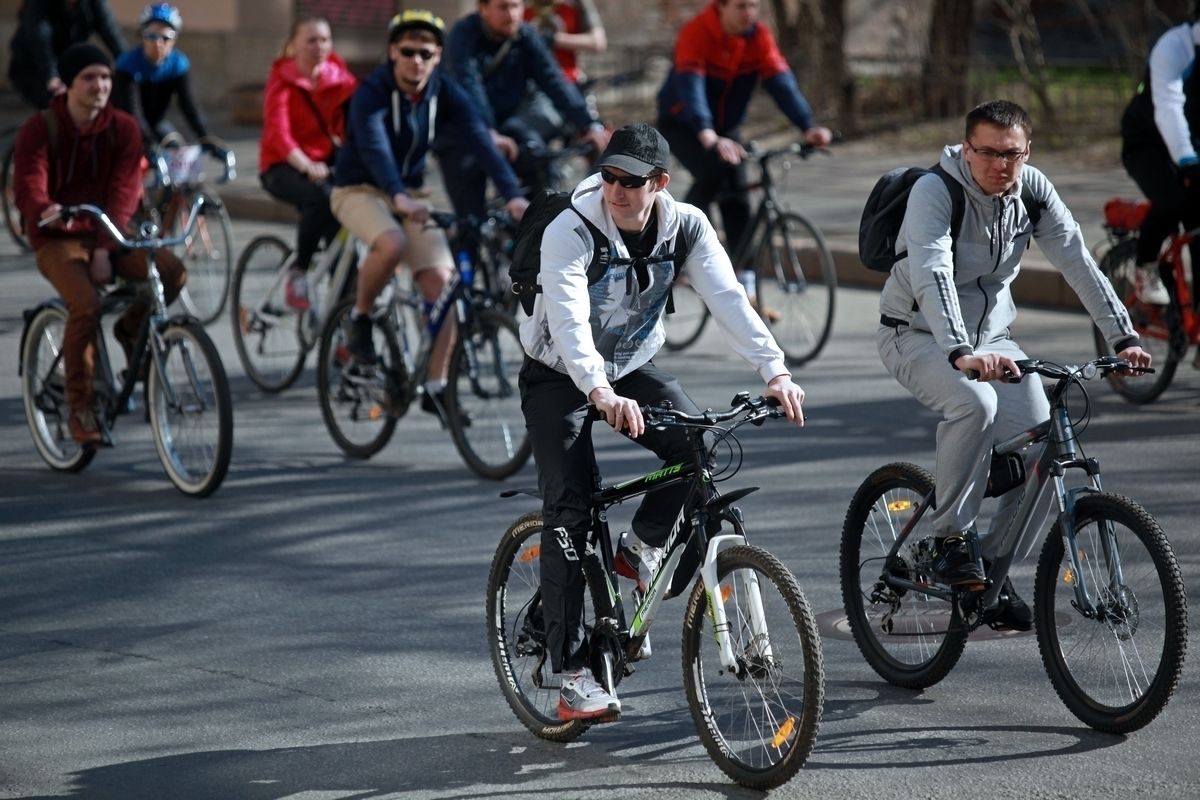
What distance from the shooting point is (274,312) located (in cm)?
1038

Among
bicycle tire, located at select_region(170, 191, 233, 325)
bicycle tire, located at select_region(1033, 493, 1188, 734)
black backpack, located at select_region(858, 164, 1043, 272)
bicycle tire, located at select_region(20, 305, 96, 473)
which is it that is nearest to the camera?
bicycle tire, located at select_region(1033, 493, 1188, 734)

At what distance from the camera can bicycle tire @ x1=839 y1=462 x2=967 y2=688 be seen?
5559 millimetres

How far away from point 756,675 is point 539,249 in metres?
1.29

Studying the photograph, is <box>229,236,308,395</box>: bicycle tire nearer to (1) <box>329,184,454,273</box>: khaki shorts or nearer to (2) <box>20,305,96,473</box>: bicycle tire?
(1) <box>329,184,454,273</box>: khaki shorts

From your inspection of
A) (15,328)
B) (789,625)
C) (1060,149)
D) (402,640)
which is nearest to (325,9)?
(1060,149)

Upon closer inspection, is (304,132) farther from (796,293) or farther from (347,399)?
(796,293)

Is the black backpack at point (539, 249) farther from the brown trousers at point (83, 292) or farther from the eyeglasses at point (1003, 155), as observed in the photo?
the brown trousers at point (83, 292)

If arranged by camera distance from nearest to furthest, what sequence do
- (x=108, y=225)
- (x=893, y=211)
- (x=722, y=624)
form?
(x=722, y=624) → (x=893, y=211) → (x=108, y=225)

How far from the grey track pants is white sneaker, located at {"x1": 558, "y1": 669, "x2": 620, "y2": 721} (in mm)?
1129

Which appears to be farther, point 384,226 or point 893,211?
point 384,226

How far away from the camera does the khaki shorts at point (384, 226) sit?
8.95m

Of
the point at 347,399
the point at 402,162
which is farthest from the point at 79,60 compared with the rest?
the point at 347,399

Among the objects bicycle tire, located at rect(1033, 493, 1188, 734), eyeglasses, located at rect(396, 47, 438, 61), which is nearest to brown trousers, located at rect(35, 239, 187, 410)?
eyeglasses, located at rect(396, 47, 438, 61)

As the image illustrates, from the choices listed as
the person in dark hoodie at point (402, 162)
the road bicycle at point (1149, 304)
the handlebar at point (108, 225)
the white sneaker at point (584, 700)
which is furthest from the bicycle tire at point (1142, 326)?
the white sneaker at point (584, 700)
